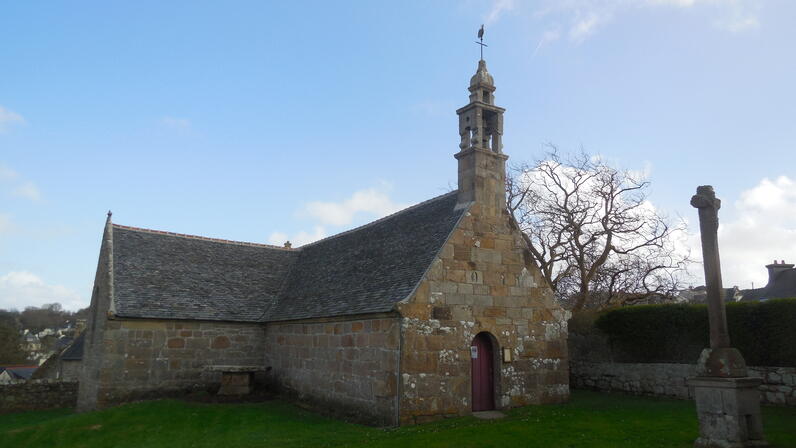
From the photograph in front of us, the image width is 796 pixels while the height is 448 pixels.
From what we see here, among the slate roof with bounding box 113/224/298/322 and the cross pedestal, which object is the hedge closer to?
the cross pedestal

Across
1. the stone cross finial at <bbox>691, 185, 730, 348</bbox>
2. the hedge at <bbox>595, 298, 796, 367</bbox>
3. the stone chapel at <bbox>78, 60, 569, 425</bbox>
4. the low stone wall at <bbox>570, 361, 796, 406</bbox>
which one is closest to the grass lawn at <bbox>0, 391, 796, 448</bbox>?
the low stone wall at <bbox>570, 361, 796, 406</bbox>

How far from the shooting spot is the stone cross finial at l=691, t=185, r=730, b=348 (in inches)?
379

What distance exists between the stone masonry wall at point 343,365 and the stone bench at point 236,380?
1.14 metres

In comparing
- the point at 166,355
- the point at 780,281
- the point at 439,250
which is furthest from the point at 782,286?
the point at 166,355

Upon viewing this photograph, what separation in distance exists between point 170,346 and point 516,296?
1140 cm

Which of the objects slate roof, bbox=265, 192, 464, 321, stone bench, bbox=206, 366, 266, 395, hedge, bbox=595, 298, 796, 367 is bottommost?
stone bench, bbox=206, 366, 266, 395

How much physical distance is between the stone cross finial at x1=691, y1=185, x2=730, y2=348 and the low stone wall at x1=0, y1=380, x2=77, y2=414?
69.4 ft

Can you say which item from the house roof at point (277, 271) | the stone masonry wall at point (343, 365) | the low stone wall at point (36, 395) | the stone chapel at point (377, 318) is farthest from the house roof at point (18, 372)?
the stone masonry wall at point (343, 365)

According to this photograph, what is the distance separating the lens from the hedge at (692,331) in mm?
13219

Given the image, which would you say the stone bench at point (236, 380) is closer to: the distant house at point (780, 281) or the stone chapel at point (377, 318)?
the stone chapel at point (377, 318)

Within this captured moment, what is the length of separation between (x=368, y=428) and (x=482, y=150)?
8.02m

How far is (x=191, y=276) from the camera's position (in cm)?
2078

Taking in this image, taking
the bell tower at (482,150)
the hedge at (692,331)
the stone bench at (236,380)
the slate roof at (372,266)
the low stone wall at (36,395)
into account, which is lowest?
the low stone wall at (36,395)

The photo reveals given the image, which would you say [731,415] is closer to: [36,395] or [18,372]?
[36,395]
